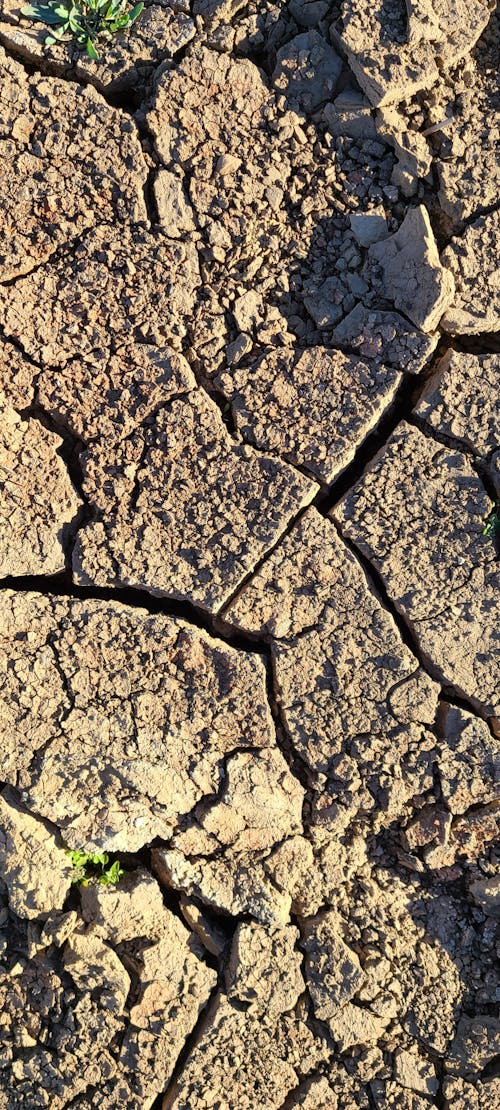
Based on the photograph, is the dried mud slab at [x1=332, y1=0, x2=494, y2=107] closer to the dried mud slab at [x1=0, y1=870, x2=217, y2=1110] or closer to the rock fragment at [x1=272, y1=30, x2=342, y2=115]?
the rock fragment at [x1=272, y1=30, x2=342, y2=115]

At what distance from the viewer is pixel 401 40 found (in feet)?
7.88

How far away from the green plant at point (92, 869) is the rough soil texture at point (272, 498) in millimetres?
11

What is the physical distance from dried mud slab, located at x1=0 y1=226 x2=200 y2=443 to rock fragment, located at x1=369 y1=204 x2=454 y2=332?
0.56m

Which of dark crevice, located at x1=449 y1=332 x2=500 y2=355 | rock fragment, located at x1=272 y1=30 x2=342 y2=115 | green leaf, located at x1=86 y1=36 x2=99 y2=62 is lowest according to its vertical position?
green leaf, located at x1=86 y1=36 x2=99 y2=62

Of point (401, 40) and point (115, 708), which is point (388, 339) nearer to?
point (401, 40)

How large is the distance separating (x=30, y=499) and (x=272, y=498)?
71cm

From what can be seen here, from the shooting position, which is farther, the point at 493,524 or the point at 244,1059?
the point at 493,524

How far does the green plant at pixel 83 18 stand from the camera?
8.03 ft

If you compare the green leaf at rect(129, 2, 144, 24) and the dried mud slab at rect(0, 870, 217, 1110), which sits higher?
the green leaf at rect(129, 2, 144, 24)

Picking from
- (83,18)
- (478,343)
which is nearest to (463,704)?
(478,343)

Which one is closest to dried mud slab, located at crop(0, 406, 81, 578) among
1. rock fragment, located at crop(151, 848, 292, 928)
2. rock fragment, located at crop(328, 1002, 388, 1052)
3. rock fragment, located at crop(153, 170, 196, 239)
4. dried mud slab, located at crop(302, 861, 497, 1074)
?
rock fragment, located at crop(153, 170, 196, 239)

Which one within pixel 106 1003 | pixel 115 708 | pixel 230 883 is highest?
pixel 115 708

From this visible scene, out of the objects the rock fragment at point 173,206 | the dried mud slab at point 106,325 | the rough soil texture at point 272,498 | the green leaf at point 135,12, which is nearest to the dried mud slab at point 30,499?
the rough soil texture at point 272,498

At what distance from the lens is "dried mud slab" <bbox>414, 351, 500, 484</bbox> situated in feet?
7.99
